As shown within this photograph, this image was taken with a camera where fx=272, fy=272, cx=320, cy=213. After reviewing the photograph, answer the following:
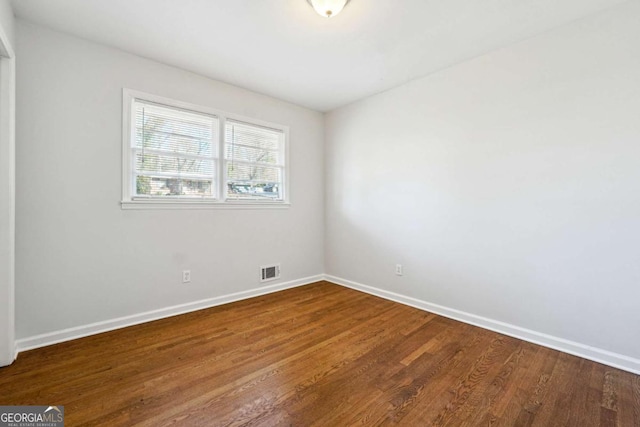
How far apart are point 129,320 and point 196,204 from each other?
1283mm

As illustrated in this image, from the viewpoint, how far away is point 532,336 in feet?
7.73

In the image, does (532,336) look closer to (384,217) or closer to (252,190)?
(384,217)

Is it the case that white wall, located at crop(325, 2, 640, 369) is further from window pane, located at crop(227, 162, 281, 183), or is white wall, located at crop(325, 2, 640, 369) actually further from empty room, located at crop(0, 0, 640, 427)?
window pane, located at crop(227, 162, 281, 183)

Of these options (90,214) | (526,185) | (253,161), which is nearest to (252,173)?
(253,161)

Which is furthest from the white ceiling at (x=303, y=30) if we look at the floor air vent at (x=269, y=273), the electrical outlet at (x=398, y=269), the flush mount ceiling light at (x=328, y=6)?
the floor air vent at (x=269, y=273)

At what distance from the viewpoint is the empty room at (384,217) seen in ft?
5.73

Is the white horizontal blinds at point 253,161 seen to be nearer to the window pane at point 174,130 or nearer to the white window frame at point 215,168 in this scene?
the white window frame at point 215,168

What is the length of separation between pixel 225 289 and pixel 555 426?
9.81 feet

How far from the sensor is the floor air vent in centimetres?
357

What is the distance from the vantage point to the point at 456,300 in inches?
112

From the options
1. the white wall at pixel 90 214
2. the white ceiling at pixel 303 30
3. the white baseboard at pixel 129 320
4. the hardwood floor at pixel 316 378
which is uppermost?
the white ceiling at pixel 303 30

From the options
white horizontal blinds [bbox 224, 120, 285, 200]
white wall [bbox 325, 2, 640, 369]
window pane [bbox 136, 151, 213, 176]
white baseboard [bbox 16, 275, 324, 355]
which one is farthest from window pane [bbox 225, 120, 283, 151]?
white baseboard [bbox 16, 275, 324, 355]

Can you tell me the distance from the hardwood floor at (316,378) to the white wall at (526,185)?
0.46 m

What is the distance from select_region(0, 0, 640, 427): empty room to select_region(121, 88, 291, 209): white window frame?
0.03 m
